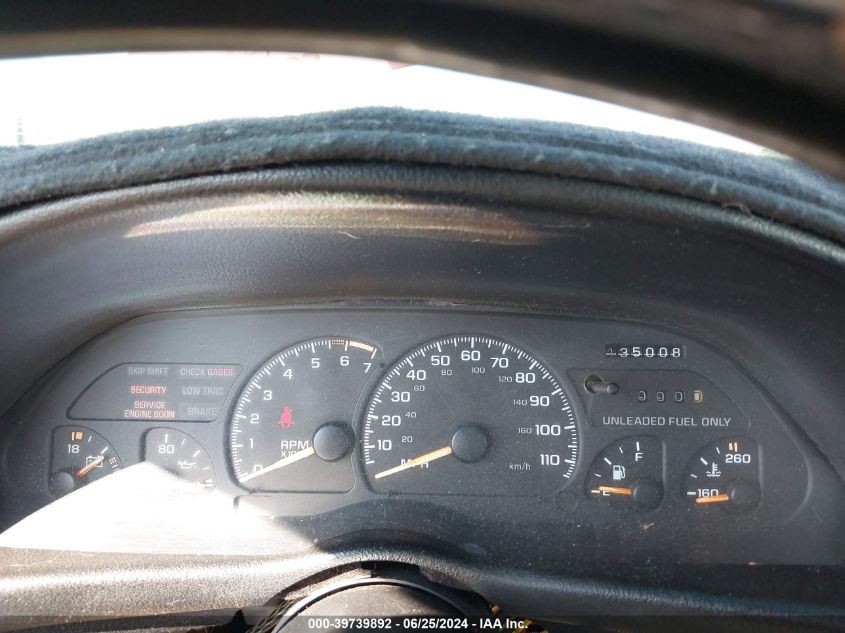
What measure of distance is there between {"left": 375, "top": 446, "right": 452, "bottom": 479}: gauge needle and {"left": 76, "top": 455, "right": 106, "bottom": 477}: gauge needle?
0.80 metres

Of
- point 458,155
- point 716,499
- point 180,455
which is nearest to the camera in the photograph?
point 458,155

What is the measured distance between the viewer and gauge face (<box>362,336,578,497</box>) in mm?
2371

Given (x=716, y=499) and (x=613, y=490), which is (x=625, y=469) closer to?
(x=613, y=490)

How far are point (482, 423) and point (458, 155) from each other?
1.12 metres

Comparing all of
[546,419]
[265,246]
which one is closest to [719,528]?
[546,419]

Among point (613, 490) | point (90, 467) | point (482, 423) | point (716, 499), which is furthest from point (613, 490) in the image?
point (90, 467)

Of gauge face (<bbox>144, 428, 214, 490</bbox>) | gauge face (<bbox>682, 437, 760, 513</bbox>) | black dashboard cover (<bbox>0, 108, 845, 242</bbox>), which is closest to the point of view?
black dashboard cover (<bbox>0, 108, 845, 242</bbox>)

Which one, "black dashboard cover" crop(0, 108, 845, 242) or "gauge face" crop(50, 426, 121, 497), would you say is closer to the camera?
"black dashboard cover" crop(0, 108, 845, 242)

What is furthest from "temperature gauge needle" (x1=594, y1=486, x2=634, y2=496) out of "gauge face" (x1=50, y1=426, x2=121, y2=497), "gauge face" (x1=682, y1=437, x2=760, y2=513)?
"gauge face" (x1=50, y1=426, x2=121, y2=497)

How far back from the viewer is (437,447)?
2.38 m

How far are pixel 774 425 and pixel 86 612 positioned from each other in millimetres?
1833

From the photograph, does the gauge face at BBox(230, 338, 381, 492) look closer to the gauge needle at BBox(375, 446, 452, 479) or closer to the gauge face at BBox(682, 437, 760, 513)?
the gauge needle at BBox(375, 446, 452, 479)

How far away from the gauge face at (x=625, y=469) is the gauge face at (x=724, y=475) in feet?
0.31

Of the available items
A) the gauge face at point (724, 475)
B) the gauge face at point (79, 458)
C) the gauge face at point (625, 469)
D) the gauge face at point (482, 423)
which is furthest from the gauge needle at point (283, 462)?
the gauge face at point (724, 475)
